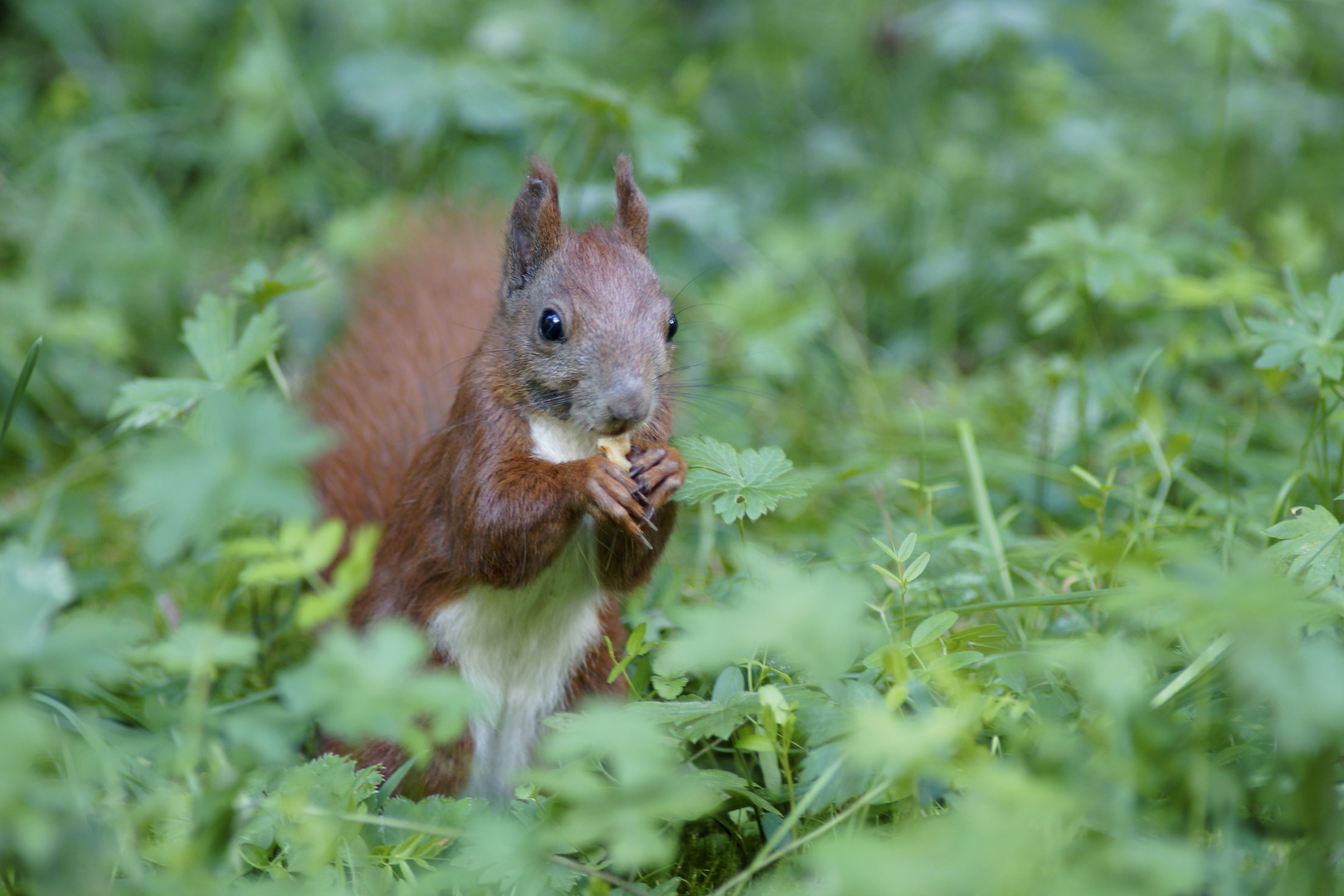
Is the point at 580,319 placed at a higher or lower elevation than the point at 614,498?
higher

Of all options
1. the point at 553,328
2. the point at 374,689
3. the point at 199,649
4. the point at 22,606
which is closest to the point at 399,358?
the point at 553,328

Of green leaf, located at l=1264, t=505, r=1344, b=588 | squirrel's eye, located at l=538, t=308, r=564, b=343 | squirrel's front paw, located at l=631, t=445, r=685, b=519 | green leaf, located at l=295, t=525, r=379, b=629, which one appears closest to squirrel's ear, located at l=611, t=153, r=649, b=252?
squirrel's eye, located at l=538, t=308, r=564, b=343

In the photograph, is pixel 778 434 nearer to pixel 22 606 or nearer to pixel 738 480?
pixel 738 480

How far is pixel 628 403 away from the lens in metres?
1.82

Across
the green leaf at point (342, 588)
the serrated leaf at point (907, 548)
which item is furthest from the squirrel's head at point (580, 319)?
the green leaf at point (342, 588)

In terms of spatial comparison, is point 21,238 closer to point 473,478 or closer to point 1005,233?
point 473,478

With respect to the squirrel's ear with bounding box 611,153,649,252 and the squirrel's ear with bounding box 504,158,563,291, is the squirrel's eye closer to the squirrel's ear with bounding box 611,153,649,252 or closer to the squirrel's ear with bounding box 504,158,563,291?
the squirrel's ear with bounding box 504,158,563,291

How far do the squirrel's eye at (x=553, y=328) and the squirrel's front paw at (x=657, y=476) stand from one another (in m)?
0.29

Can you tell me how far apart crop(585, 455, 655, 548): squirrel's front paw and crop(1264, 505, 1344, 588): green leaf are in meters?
0.98

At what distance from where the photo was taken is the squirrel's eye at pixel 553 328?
1.95m

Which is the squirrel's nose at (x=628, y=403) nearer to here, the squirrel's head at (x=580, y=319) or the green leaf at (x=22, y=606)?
the squirrel's head at (x=580, y=319)

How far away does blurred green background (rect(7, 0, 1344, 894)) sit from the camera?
1144 millimetres

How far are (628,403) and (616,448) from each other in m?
0.11

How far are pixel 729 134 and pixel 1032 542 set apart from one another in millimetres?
2547
